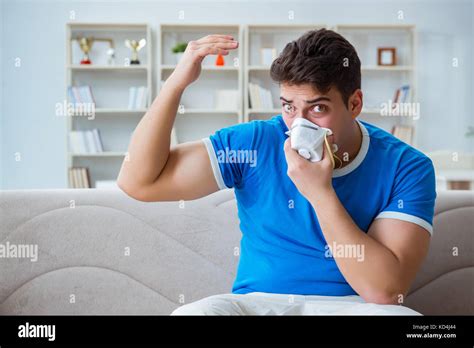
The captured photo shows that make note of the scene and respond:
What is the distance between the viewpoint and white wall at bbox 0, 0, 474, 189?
220 inches

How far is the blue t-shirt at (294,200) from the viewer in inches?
53.2

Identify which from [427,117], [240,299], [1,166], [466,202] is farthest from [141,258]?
[427,117]

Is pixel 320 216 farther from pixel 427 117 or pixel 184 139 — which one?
pixel 427 117

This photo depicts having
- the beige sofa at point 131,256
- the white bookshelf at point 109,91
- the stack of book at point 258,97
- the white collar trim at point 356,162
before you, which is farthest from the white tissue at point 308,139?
the white bookshelf at point 109,91

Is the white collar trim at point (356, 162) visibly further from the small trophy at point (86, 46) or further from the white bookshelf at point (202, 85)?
the small trophy at point (86, 46)

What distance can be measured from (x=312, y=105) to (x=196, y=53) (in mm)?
267

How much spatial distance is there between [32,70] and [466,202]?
4690 millimetres

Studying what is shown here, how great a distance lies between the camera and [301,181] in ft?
4.20

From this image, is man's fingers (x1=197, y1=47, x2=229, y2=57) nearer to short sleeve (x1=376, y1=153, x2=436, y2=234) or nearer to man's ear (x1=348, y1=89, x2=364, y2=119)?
man's ear (x1=348, y1=89, x2=364, y2=119)

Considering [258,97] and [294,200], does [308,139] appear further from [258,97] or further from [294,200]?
[258,97]
